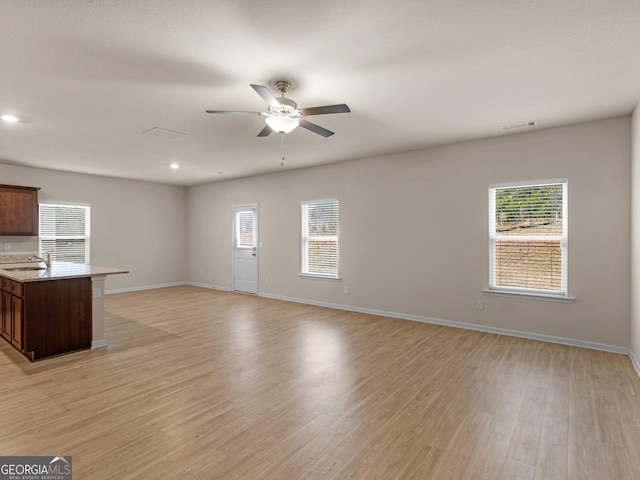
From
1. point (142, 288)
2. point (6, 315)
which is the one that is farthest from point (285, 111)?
point (142, 288)

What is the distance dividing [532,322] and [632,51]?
3206 mm

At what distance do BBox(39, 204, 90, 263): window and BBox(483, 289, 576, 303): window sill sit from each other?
8.05 m

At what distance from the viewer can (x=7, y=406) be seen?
2.67m

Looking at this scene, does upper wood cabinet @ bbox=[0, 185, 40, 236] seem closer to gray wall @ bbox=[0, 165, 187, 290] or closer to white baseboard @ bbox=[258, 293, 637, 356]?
gray wall @ bbox=[0, 165, 187, 290]

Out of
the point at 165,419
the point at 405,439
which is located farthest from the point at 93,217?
the point at 405,439

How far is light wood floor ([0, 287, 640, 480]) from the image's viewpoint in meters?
2.03

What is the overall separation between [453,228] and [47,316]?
210 inches

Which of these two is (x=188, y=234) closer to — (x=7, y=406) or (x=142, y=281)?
(x=142, y=281)

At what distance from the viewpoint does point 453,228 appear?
201 inches

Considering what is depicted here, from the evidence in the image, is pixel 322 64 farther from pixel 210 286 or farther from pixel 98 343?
pixel 210 286

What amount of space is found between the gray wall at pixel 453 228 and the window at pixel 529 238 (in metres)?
0.12

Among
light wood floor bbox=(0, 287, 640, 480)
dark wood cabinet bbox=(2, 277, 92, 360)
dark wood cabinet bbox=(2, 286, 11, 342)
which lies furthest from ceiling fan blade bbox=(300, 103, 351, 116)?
dark wood cabinet bbox=(2, 286, 11, 342)

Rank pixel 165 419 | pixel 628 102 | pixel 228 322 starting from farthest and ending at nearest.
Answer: pixel 228 322
pixel 628 102
pixel 165 419

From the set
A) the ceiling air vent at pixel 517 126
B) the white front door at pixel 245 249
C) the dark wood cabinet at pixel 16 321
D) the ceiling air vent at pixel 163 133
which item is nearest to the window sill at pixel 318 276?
the white front door at pixel 245 249
